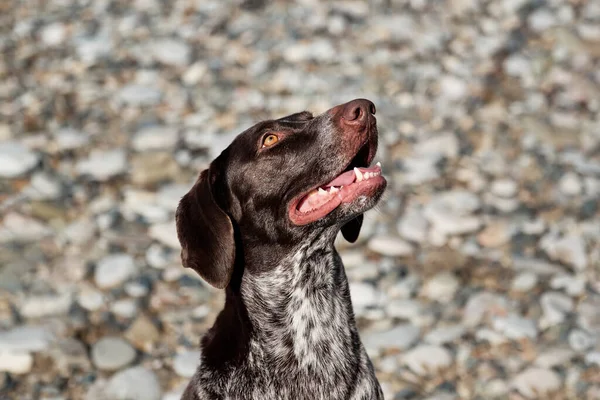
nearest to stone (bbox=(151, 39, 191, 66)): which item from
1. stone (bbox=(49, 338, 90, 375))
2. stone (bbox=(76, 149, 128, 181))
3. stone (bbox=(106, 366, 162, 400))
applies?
stone (bbox=(76, 149, 128, 181))

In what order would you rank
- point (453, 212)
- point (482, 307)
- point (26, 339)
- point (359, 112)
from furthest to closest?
point (453, 212) < point (482, 307) < point (26, 339) < point (359, 112)

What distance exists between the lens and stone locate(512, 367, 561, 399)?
6.91m

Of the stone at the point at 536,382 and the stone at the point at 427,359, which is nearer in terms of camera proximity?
the stone at the point at 536,382

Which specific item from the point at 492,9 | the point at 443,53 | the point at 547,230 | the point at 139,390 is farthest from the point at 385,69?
the point at 139,390

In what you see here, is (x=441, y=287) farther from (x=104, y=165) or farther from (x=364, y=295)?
(x=104, y=165)

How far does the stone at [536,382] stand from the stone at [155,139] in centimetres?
445

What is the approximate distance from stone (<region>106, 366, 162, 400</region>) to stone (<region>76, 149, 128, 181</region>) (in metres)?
2.86

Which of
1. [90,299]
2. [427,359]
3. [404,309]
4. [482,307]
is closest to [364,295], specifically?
[404,309]

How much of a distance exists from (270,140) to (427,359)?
2.77m

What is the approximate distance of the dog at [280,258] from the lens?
4.89m

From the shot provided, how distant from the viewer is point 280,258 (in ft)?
16.8

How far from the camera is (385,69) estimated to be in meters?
11.3

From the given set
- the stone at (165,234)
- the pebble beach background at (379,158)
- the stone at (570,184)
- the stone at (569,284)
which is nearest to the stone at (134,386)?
the pebble beach background at (379,158)

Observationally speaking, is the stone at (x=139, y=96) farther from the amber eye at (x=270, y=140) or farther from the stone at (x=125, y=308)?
the amber eye at (x=270, y=140)
